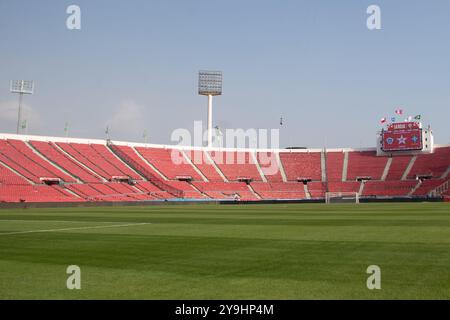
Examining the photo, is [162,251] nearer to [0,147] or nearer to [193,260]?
[193,260]

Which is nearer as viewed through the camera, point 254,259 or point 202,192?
point 254,259

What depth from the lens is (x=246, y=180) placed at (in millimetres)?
87938

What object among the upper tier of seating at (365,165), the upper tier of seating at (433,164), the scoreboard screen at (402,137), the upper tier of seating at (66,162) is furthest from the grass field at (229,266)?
the scoreboard screen at (402,137)

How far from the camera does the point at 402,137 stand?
3366 inches

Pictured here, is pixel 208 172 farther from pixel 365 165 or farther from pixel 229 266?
pixel 229 266

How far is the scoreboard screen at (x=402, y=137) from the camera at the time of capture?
84.2m

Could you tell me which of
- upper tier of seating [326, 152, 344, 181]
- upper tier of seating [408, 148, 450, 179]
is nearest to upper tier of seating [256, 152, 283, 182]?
upper tier of seating [326, 152, 344, 181]

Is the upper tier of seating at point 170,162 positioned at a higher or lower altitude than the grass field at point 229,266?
higher

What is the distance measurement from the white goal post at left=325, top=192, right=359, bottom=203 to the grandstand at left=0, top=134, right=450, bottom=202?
2.09 metres

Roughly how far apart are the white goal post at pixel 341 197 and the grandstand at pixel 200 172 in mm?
2086

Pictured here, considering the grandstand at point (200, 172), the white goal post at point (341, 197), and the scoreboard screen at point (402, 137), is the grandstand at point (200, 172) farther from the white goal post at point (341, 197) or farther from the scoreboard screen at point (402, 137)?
the scoreboard screen at point (402, 137)

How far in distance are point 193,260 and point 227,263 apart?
925 millimetres

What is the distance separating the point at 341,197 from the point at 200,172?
91.4 feet
